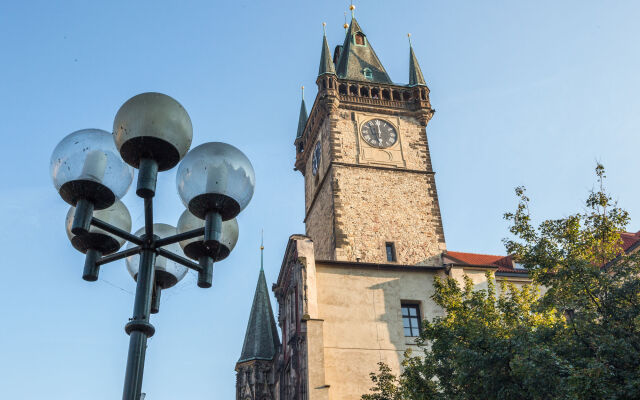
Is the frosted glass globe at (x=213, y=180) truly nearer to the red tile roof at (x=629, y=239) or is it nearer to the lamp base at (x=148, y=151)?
the lamp base at (x=148, y=151)

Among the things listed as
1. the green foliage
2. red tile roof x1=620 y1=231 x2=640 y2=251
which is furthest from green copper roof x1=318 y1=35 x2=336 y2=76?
the green foliage

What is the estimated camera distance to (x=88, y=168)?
20.0 feet

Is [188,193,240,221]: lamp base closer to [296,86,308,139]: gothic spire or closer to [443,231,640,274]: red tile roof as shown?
[443,231,640,274]: red tile roof

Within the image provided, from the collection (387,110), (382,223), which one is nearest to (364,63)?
(387,110)

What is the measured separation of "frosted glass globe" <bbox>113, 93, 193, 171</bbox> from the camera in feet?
19.5

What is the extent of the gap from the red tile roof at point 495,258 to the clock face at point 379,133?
733 centimetres

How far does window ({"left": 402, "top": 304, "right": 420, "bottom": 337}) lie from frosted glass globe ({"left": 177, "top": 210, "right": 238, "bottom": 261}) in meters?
19.9

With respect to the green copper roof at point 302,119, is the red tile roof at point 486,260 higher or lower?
lower

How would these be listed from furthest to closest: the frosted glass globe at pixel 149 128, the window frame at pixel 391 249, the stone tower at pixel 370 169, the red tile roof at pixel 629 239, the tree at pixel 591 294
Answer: the stone tower at pixel 370 169
the window frame at pixel 391 249
the red tile roof at pixel 629 239
the tree at pixel 591 294
the frosted glass globe at pixel 149 128

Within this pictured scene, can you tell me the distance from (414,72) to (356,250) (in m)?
14.0

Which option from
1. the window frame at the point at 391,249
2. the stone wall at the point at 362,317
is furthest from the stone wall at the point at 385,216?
the stone wall at the point at 362,317

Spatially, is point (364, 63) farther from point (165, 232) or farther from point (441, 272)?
point (165, 232)

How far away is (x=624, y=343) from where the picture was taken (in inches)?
480

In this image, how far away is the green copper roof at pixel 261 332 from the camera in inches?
1473
